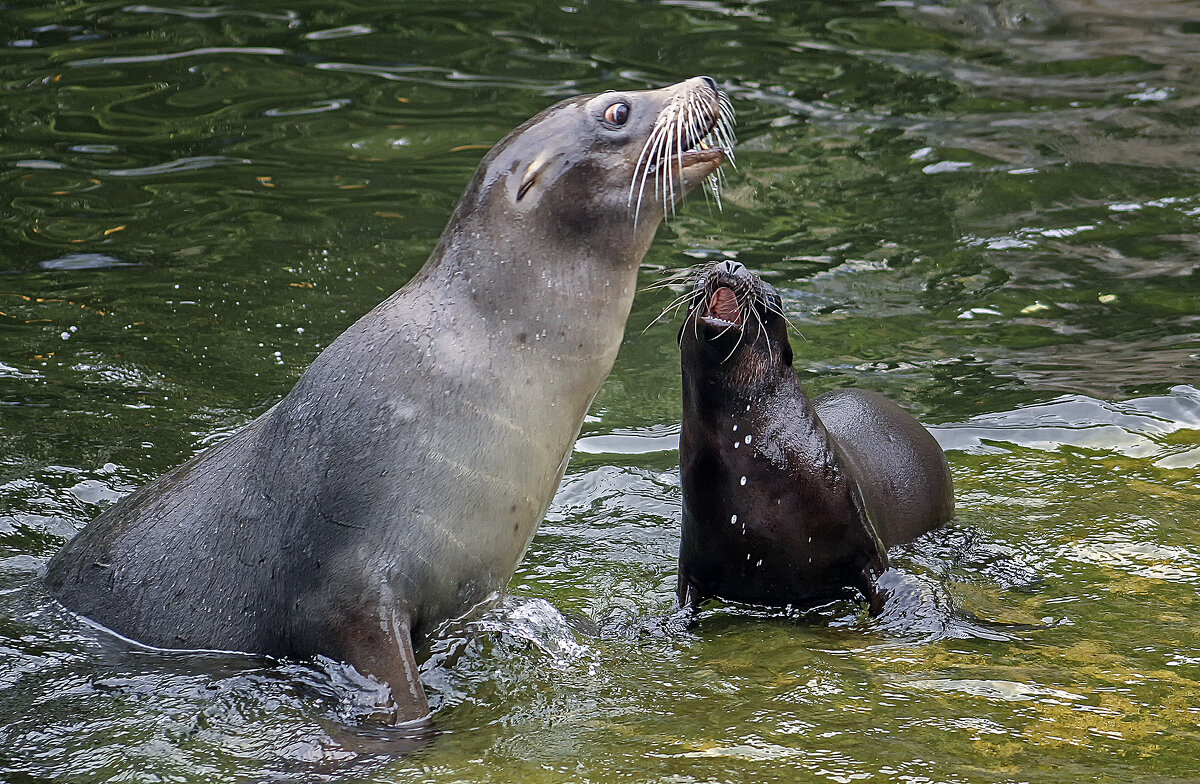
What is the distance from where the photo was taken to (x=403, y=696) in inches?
164

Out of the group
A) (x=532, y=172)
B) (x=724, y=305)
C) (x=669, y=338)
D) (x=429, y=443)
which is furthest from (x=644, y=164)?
(x=669, y=338)

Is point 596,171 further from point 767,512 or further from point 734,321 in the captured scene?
point 767,512

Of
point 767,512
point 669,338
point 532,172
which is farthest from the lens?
point 669,338

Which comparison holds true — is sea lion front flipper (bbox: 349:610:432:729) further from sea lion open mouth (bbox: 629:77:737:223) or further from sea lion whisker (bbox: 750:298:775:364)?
sea lion whisker (bbox: 750:298:775:364)

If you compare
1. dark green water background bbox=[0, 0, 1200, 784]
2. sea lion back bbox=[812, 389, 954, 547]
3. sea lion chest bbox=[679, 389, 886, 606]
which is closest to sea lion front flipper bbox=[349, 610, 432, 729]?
dark green water background bbox=[0, 0, 1200, 784]

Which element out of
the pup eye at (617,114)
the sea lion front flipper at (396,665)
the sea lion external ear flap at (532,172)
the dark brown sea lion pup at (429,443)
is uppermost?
the pup eye at (617,114)

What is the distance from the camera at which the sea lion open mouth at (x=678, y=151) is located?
15.7ft

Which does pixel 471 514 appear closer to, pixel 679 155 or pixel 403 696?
pixel 403 696

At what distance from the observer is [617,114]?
487 centimetres

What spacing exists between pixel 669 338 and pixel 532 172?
3.86 m

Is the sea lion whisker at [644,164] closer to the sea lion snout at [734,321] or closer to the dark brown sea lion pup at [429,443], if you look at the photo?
the dark brown sea lion pup at [429,443]

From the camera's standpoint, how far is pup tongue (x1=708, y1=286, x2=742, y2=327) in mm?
5375

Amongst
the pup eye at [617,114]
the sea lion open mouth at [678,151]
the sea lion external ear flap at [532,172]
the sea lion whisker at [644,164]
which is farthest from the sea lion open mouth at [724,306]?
the sea lion external ear flap at [532,172]

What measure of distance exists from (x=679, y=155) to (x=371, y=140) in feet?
23.8
